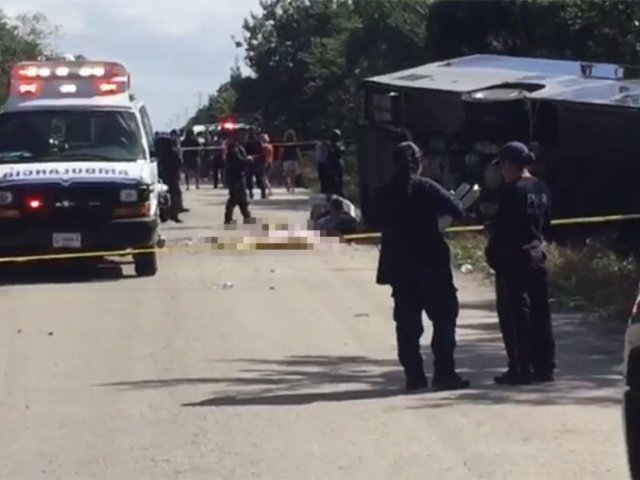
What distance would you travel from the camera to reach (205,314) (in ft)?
56.7

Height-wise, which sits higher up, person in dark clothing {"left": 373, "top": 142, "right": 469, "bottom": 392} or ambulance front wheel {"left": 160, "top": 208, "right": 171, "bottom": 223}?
person in dark clothing {"left": 373, "top": 142, "right": 469, "bottom": 392}

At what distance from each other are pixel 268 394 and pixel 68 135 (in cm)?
932

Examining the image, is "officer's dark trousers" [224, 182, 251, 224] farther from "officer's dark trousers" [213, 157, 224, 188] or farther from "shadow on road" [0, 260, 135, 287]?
"officer's dark trousers" [213, 157, 224, 188]

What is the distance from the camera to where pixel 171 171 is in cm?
3098

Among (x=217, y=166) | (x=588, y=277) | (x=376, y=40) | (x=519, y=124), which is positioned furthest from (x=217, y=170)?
(x=588, y=277)

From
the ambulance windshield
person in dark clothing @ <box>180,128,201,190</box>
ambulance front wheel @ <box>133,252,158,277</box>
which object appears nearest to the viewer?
ambulance front wheel @ <box>133,252,158,277</box>

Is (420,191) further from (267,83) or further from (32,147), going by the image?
(267,83)

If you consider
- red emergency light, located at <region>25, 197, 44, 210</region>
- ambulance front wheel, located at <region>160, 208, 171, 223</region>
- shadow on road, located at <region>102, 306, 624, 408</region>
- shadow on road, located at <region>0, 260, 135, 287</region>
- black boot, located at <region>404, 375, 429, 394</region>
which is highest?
red emergency light, located at <region>25, 197, 44, 210</region>

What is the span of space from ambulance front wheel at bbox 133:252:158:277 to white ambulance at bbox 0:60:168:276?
0.04ft

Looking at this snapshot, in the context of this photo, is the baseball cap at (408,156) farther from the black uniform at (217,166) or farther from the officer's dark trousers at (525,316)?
the black uniform at (217,166)

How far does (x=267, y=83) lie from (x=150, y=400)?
173 ft

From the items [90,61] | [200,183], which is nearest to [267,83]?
[200,183]

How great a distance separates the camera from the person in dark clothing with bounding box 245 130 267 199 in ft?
124

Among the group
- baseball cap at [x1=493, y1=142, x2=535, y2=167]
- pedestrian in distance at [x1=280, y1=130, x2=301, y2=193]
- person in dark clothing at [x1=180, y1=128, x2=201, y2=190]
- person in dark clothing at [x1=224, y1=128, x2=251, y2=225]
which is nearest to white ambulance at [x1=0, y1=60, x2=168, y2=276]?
person in dark clothing at [x1=224, y1=128, x2=251, y2=225]
